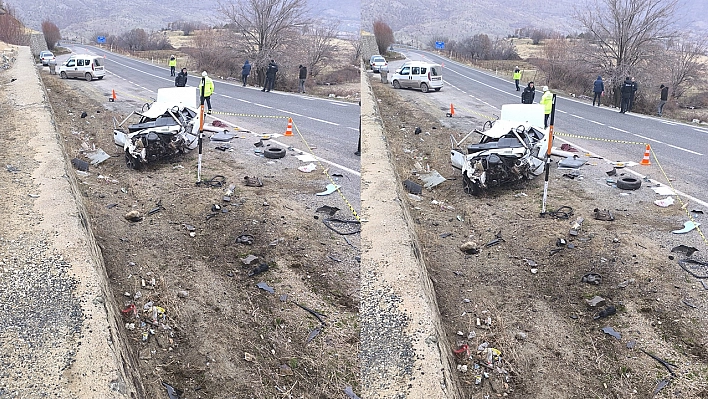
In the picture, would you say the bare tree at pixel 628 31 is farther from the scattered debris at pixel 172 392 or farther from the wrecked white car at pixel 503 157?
the scattered debris at pixel 172 392

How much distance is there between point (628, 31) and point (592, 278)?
2600 cm

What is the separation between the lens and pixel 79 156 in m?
14.3

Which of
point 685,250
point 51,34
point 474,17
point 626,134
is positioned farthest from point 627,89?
point 474,17

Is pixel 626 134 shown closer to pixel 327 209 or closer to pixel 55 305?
pixel 327 209

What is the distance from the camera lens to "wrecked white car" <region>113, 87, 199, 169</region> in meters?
13.1

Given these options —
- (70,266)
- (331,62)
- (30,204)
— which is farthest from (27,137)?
(331,62)

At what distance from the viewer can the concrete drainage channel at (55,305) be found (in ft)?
16.3

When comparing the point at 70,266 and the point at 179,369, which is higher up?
the point at 70,266

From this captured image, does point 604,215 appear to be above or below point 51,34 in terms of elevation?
below

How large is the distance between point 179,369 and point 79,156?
9881 millimetres

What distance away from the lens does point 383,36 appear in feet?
133

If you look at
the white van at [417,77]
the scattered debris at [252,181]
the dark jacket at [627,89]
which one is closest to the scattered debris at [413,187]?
the scattered debris at [252,181]

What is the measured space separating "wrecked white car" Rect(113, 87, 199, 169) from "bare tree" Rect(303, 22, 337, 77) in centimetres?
2224

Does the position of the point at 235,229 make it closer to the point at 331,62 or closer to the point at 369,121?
the point at 369,121
